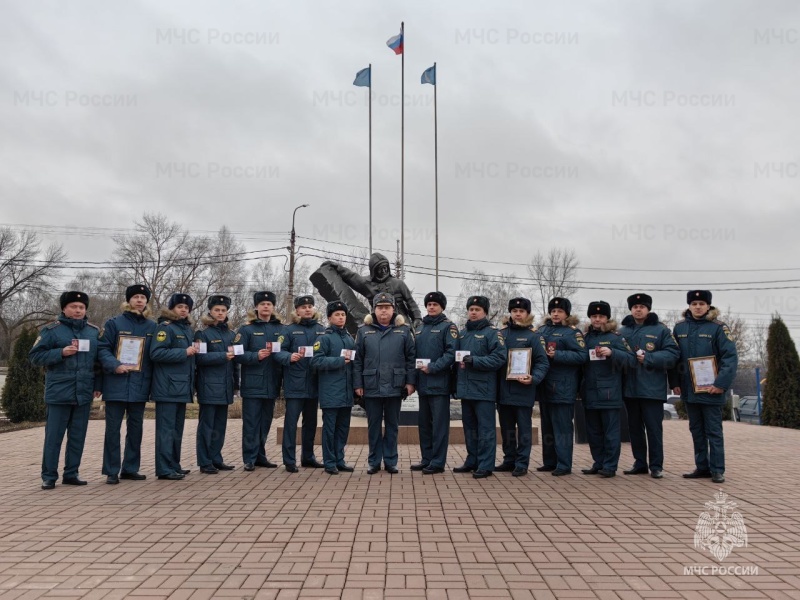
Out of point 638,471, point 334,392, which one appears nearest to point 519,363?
point 638,471

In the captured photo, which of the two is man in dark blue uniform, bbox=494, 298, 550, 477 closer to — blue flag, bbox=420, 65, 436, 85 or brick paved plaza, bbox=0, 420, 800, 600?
brick paved plaza, bbox=0, 420, 800, 600

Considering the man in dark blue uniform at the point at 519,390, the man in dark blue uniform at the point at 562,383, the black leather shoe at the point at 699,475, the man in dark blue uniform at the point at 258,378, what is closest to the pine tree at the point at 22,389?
the man in dark blue uniform at the point at 258,378

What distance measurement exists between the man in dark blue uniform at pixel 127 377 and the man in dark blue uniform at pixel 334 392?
1894 mm

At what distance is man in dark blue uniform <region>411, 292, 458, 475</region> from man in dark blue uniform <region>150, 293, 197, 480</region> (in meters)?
2.64

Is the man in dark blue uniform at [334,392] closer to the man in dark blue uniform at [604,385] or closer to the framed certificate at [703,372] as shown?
the man in dark blue uniform at [604,385]

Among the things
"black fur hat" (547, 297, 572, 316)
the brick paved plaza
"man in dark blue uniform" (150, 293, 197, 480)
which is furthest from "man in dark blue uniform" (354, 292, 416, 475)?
"man in dark blue uniform" (150, 293, 197, 480)

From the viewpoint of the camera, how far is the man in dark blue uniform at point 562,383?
23.6ft

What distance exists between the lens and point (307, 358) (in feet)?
24.5

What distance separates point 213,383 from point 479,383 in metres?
3.15

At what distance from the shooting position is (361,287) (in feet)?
35.7

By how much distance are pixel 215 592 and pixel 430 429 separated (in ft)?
14.0

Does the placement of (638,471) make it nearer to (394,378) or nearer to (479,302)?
(479,302)

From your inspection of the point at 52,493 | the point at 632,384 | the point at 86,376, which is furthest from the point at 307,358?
the point at 632,384

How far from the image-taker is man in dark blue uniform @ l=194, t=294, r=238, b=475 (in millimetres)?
7332
